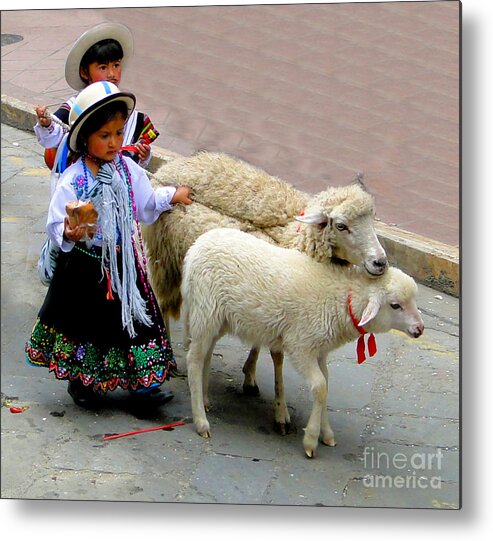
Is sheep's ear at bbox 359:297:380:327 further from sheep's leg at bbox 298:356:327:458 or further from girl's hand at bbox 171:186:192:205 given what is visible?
girl's hand at bbox 171:186:192:205

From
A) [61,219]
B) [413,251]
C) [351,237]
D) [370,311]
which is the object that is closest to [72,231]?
[61,219]

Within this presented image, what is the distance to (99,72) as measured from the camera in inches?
192

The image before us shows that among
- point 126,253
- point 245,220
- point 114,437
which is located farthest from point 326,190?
point 114,437

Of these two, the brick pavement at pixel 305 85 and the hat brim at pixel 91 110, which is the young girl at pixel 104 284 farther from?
the brick pavement at pixel 305 85

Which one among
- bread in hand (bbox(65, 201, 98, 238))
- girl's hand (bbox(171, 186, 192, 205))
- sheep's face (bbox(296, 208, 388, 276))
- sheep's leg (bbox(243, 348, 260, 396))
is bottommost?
sheep's leg (bbox(243, 348, 260, 396))

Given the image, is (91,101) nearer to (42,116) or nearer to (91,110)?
(91,110)

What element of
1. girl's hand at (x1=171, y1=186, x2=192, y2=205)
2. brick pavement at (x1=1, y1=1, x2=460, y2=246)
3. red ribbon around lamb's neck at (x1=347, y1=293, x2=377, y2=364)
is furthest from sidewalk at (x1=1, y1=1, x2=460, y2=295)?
red ribbon around lamb's neck at (x1=347, y1=293, x2=377, y2=364)

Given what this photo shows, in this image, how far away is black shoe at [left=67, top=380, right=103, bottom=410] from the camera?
4.94m

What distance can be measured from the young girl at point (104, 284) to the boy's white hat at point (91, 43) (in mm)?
275

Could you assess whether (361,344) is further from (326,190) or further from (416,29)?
(416,29)

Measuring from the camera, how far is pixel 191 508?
14.8ft

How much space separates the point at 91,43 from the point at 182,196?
0.68 m

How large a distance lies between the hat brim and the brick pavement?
0.31 m

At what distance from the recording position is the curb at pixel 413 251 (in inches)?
206
